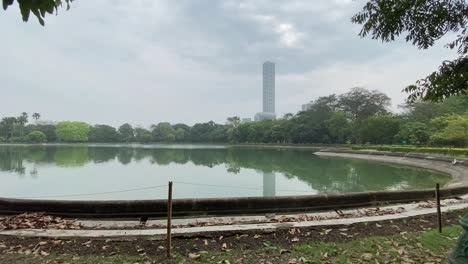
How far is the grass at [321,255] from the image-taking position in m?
3.36

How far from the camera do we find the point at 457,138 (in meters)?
30.8

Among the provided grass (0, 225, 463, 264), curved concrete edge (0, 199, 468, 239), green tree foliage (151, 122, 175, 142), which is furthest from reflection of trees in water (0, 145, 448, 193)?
green tree foliage (151, 122, 175, 142)

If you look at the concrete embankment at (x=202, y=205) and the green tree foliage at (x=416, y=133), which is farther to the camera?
the green tree foliage at (x=416, y=133)

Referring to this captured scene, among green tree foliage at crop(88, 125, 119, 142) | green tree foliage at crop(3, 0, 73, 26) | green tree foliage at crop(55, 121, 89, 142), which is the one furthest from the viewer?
green tree foliage at crop(88, 125, 119, 142)

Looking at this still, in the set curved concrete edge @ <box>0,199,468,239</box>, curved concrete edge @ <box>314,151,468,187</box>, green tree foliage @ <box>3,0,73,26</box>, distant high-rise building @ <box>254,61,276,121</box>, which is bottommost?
curved concrete edge @ <box>314,151,468,187</box>

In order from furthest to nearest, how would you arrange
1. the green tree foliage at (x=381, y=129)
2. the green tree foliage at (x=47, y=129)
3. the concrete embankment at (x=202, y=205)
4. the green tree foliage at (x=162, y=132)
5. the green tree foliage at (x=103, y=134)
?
1. the green tree foliage at (x=162, y=132)
2. the green tree foliage at (x=103, y=134)
3. the green tree foliage at (x=47, y=129)
4. the green tree foliage at (x=381, y=129)
5. the concrete embankment at (x=202, y=205)

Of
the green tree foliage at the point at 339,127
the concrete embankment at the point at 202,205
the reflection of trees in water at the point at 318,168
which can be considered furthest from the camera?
the green tree foliage at the point at 339,127

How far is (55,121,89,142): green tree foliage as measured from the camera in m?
84.6

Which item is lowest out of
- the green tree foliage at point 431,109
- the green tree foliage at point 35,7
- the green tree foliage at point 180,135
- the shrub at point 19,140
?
the shrub at point 19,140

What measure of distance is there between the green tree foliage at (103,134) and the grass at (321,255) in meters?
92.5

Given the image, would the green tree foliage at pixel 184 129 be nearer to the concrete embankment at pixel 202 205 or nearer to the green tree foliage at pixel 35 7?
the concrete embankment at pixel 202 205

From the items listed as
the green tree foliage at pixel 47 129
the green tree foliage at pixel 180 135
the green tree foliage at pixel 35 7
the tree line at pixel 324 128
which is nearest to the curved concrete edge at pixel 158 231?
the green tree foliage at pixel 35 7

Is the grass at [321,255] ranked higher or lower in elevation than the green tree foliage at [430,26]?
lower

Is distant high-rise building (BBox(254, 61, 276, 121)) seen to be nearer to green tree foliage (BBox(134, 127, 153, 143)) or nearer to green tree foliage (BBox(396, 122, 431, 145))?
green tree foliage (BBox(134, 127, 153, 143))
